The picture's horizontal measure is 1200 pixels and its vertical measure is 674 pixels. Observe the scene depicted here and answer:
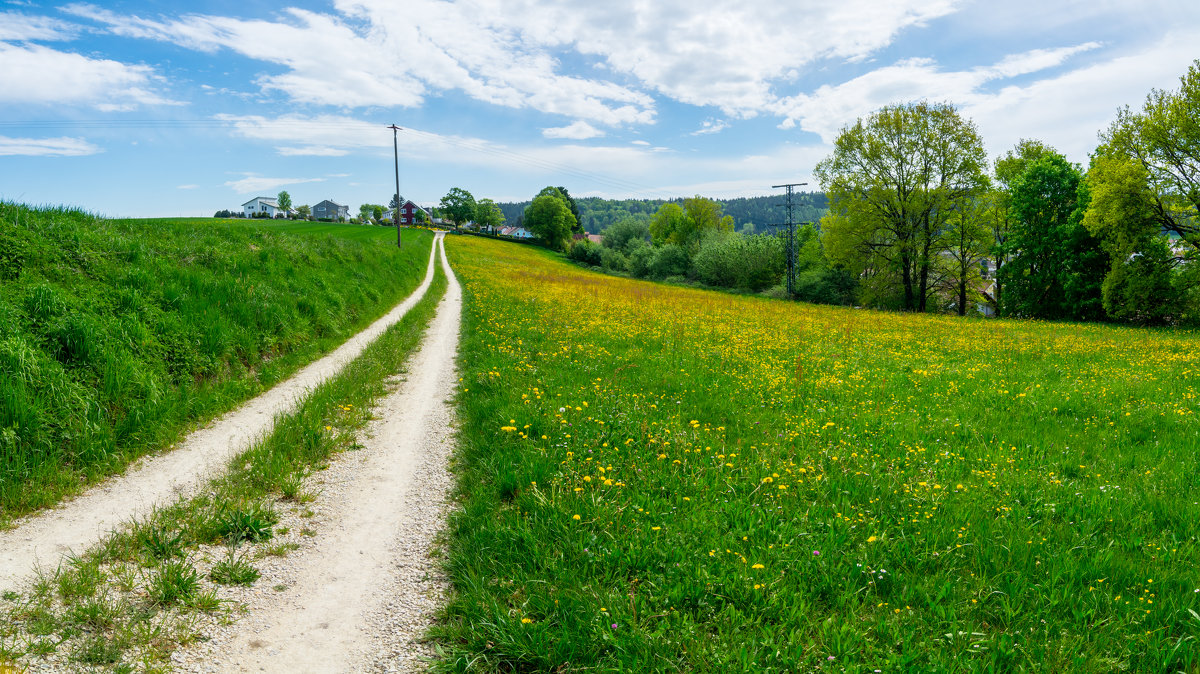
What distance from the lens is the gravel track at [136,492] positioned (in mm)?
4734

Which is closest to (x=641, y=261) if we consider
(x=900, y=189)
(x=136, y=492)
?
(x=900, y=189)

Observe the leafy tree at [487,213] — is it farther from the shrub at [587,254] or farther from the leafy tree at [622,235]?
the leafy tree at [622,235]

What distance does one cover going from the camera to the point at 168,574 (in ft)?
14.3

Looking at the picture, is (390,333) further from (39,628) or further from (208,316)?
(39,628)

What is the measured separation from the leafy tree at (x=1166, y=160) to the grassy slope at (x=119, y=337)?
3674 cm

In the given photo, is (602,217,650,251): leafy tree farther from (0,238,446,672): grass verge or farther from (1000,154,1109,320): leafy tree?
(0,238,446,672): grass verge

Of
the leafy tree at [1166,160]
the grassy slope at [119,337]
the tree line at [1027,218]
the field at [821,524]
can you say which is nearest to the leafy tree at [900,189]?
the tree line at [1027,218]

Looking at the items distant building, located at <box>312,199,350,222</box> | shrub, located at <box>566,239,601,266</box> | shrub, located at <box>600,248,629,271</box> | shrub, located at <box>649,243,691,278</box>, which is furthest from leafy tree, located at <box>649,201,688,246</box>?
distant building, located at <box>312,199,350,222</box>

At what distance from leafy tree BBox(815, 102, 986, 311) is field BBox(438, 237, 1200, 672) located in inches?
1169

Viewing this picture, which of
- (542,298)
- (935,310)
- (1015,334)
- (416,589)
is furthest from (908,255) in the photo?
(416,589)

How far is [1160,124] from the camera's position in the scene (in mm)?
25578

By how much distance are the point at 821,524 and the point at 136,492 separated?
753 centimetres

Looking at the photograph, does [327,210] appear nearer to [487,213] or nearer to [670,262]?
[487,213]

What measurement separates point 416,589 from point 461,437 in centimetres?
361
